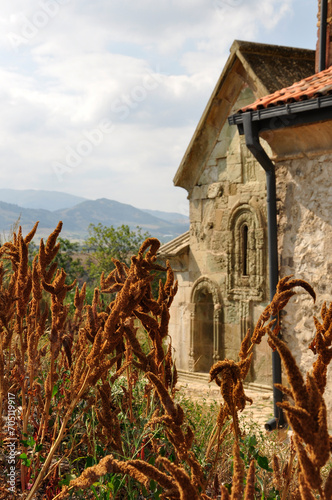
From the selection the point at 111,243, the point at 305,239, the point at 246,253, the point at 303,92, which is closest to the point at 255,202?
the point at 246,253

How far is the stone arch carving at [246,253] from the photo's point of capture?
28.5 ft

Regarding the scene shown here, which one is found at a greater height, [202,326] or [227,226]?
[227,226]

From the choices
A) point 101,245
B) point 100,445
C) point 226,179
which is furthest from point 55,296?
point 101,245

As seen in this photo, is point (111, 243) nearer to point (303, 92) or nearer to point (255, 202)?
point (255, 202)

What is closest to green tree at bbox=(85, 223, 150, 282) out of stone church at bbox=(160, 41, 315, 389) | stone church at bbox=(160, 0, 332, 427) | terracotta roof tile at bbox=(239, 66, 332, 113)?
stone church at bbox=(160, 0, 332, 427)

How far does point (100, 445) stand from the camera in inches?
87.7

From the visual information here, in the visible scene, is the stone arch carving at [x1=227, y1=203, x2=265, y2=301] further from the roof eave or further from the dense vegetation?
the dense vegetation

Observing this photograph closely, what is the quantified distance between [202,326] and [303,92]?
5686 mm

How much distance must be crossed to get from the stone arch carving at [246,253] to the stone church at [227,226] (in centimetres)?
2

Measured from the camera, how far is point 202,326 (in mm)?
9969

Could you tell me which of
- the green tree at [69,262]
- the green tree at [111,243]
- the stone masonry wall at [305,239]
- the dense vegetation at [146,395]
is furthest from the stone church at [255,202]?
the green tree at [69,262]

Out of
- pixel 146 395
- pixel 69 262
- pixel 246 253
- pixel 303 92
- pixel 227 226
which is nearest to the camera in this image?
pixel 146 395

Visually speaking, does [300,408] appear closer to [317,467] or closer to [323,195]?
[317,467]

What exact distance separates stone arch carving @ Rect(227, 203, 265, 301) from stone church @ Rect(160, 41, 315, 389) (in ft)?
0.06
